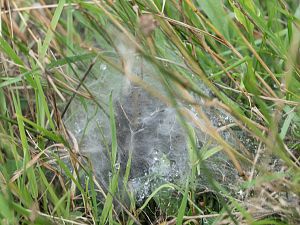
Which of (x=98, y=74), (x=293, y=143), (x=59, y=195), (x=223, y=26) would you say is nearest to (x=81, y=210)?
(x=59, y=195)

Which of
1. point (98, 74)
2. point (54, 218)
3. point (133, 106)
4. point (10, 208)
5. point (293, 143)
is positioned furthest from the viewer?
Result: point (98, 74)

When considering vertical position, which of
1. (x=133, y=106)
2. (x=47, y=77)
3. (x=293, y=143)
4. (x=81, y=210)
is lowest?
(x=293, y=143)

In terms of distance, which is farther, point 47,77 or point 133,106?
point 133,106

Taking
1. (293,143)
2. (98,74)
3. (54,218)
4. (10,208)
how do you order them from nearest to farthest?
(10,208)
(54,218)
(293,143)
(98,74)

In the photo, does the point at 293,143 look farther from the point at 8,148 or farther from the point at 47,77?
the point at 8,148

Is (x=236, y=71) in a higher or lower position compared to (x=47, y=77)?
lower

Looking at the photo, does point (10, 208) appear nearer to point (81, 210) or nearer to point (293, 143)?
point (81, 210)

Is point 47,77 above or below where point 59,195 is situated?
above

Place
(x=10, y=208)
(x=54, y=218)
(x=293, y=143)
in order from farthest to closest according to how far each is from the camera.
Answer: (x=293, y=143)
(x=54, y=218)
(x=10, y=208)

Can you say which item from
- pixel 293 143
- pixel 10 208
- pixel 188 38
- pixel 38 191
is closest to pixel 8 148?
pixel 38 191
